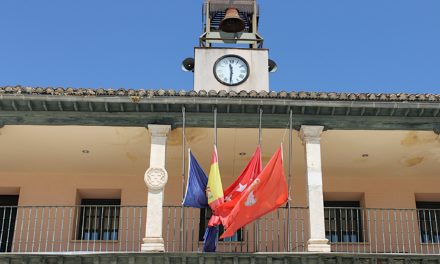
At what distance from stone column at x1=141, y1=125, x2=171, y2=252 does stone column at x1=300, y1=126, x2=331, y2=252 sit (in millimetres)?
2589

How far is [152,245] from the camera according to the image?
1149 cm

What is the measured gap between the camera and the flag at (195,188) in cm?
1158

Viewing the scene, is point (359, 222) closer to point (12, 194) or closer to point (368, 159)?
point (368, 159)

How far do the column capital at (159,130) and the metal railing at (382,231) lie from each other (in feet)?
16.1

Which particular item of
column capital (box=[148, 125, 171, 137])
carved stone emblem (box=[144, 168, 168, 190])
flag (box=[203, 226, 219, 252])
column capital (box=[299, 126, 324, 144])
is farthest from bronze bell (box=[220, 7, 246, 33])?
flag (box=[203, 226, 219, 252])

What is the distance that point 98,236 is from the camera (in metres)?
15.1

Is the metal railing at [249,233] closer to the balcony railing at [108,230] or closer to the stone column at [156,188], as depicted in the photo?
the balcony railing at [108,230]

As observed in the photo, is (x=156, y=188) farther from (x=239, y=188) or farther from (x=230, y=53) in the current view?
(x=230, y=53)

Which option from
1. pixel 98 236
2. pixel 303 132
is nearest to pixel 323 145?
pixel 303 132

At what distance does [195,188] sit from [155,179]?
0.76 meters

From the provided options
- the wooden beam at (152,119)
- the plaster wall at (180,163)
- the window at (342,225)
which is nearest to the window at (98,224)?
the plaster wall at (180,163)

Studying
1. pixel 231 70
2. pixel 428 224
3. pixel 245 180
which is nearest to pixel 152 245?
pixel 245 180

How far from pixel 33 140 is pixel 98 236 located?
302 centimetres

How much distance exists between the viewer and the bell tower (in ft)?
60.3
